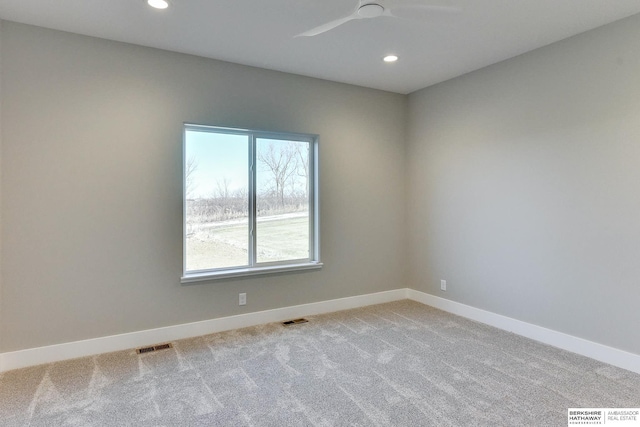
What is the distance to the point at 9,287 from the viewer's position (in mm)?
2766

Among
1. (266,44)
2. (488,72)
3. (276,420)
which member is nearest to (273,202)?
(266,44)

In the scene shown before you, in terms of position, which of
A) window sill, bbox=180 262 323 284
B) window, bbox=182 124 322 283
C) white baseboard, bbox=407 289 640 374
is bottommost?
white baseboard, bbox=407 289 640 374

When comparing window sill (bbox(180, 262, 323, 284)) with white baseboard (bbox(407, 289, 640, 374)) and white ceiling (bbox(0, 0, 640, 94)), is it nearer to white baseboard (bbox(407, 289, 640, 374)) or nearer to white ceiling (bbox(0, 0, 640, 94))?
white baseboard (bbox(407, 289, 640, 374))

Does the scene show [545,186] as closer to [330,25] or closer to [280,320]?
[330,25]

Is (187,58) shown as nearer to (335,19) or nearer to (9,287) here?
(335,19)

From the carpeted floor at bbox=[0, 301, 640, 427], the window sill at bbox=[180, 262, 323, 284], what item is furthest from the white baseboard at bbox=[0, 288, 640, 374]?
the window sill at bbox=[180, 262, 323, 284]

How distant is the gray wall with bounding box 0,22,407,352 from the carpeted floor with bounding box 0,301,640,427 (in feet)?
1.41

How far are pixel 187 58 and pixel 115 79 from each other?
66 cm

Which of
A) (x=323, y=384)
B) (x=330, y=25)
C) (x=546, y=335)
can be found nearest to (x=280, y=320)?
(x=323, y=384)

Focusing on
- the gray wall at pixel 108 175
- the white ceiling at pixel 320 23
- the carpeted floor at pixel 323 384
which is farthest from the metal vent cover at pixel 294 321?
the white ceiling at pixel 320 23

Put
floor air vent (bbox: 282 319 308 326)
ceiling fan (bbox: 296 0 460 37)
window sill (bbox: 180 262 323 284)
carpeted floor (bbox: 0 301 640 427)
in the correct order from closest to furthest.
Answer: carpeted floor (bbox: 0 301 640 427)
ceiling fan (bbox: 296 0 460 37)
window sill (bbox: 180 262 323 284)
floor air vent (bbox: 282 319 308 326)

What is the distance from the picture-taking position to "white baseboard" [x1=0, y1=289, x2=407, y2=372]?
9.23 feet

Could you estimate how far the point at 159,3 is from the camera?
249cm

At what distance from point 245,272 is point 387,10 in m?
2.67
